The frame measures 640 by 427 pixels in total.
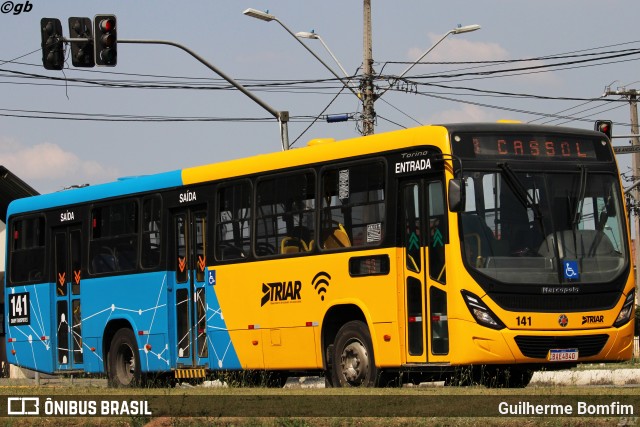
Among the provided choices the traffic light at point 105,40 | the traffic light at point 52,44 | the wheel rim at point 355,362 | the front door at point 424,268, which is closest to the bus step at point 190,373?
the wheel rim at point 355,362

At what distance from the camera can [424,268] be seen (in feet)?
54.3

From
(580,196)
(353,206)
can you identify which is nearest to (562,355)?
(580,196)

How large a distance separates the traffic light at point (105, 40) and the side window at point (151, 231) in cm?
514

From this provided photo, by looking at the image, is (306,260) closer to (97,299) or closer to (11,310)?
(97,299)

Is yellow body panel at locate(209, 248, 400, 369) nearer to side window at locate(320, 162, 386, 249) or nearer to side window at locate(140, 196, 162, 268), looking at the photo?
side window at locate(320, 162, 386, 249)

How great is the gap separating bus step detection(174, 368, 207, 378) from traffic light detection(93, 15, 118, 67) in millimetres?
7658

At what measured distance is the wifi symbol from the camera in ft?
59.1

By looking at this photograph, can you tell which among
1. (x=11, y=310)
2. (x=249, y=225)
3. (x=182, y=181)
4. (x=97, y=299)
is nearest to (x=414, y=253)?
(x=249, y=225)

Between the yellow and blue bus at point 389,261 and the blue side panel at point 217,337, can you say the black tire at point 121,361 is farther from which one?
the blue side panel at point 217,337

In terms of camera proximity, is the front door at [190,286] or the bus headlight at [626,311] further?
the front door at [190,286]

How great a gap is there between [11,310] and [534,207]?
12.1 metres

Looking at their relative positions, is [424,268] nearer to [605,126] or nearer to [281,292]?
[281,292]

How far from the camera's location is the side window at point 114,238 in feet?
72.7

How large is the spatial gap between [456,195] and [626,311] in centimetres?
279
